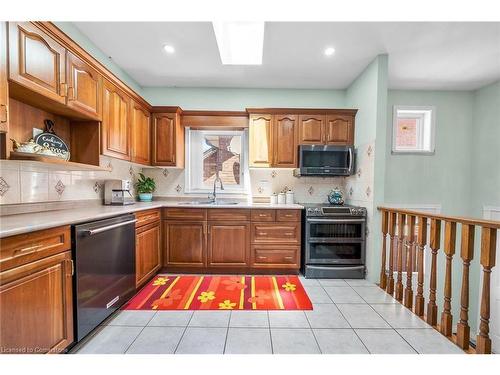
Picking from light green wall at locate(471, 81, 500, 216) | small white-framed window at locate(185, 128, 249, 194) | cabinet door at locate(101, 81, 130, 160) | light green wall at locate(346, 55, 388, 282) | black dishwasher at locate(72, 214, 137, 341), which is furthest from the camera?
small white-framed window at locate(185, 128, 249, 194)

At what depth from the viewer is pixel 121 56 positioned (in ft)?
8.81

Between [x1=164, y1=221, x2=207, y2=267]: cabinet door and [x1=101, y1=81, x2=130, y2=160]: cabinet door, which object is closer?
[x1=101, y1=81, x2=130, y2=160]: cabinet door

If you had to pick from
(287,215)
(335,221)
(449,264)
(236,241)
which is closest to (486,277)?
(449,264)

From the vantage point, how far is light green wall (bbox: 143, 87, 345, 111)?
11.5 ft

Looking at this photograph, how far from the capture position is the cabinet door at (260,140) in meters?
3.22

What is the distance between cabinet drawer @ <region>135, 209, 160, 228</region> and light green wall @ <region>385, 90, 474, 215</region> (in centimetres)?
331

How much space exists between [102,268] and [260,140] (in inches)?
92.0

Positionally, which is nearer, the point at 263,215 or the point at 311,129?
the point at 263,215

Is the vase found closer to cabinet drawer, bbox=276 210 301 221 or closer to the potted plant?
the potted plant

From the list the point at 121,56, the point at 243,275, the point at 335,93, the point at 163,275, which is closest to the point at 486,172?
the point at 335,93

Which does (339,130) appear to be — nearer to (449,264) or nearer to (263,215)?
(263,215)

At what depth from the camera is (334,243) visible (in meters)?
2.82

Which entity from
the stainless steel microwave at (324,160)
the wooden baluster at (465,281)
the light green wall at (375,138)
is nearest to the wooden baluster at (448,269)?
the wooden baluster at (465,281)

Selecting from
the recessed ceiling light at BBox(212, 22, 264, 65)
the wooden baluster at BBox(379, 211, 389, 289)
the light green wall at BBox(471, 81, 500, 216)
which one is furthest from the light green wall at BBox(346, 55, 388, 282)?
the light green wall at BBox(471, 81, 500, 216)
